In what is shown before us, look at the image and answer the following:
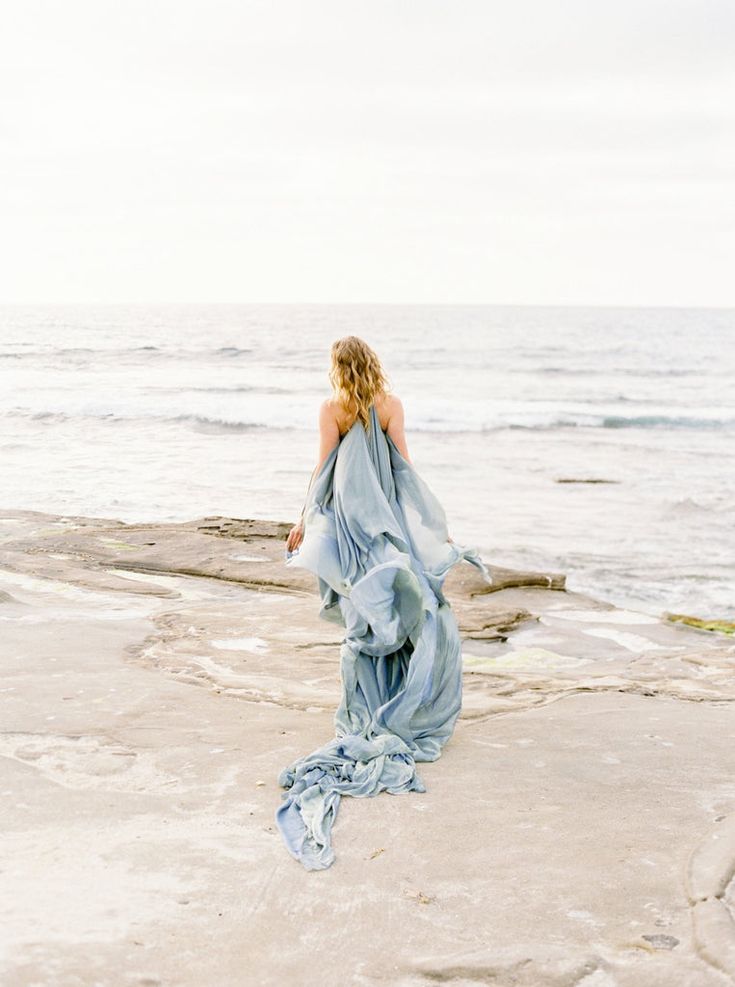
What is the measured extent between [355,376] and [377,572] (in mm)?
840

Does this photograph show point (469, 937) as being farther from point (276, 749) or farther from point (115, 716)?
point (115, 716)

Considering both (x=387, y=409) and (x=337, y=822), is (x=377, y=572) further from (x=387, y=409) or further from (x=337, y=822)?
(x=337, y=822)

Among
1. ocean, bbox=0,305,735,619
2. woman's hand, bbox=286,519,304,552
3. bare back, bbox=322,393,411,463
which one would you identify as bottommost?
ocean, bbox=0,305,735,619

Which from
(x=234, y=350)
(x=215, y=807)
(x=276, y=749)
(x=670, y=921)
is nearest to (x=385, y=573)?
(x=276, y=749)

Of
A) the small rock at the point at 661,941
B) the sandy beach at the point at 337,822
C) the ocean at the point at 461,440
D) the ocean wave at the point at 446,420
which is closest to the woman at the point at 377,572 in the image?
the sandy beach at the point at 337,822

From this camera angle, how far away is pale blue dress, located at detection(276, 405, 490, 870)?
4223mm

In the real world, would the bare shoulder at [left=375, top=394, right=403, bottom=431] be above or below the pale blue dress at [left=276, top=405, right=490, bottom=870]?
above

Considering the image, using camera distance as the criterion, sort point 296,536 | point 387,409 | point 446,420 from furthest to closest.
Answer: point 446,420, point 296,536, point 387,409

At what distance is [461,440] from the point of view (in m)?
21.8

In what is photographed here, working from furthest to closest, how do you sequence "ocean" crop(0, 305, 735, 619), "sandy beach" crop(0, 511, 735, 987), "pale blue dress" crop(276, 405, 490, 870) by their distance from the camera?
"ocean" crop(0, 305, 735, 619), "pale blue dress" crop(276, 405, 490, 870), "sandy beach" crop(0, 511, 735, 987)

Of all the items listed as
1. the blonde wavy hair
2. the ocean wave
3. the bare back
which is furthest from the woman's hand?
the ocean wave

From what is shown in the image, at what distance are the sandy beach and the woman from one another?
24 cm

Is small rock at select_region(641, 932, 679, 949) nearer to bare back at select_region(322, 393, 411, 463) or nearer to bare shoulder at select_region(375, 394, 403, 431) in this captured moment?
A: bare back at select_region(322, 393, 411, 463)

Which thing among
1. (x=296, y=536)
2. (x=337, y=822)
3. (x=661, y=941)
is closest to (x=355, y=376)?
(x=296, y=536)
